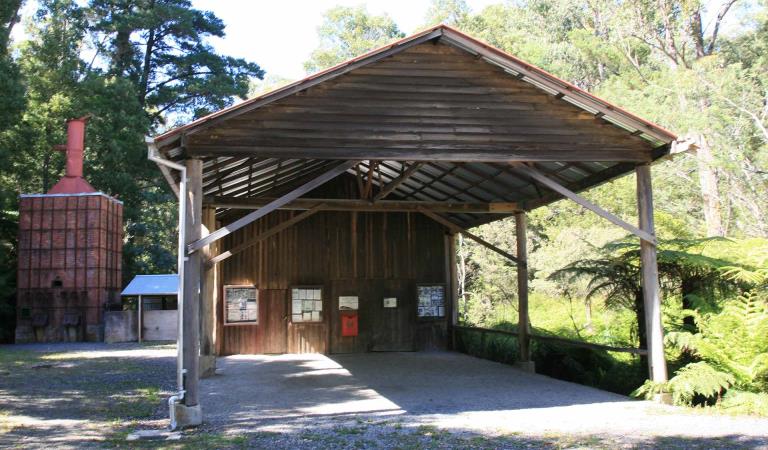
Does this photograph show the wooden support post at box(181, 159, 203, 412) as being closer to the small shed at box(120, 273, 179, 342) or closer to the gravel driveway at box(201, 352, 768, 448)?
the gravel driveway at box(201, 352, 768, 448)

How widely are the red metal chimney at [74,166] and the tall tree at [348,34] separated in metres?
23.2

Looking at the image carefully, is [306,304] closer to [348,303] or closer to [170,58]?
[348,303]

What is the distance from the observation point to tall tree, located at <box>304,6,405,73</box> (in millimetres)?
48562

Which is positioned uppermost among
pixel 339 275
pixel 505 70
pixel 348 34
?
pixel 348 34

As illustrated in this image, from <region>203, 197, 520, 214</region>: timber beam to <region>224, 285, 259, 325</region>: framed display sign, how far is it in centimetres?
334

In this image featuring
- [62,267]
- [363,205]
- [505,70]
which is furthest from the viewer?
[62,267]

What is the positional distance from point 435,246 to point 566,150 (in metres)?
8.56

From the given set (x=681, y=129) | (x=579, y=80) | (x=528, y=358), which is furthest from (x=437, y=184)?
(x=579, y=80)

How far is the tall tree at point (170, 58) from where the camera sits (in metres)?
34.2

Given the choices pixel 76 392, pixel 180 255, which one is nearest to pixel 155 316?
pixel 76 392

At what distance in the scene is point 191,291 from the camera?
340 inches

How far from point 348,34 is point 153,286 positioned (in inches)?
1145

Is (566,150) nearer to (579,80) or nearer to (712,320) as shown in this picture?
(712,320)

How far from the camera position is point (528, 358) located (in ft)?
45.5
